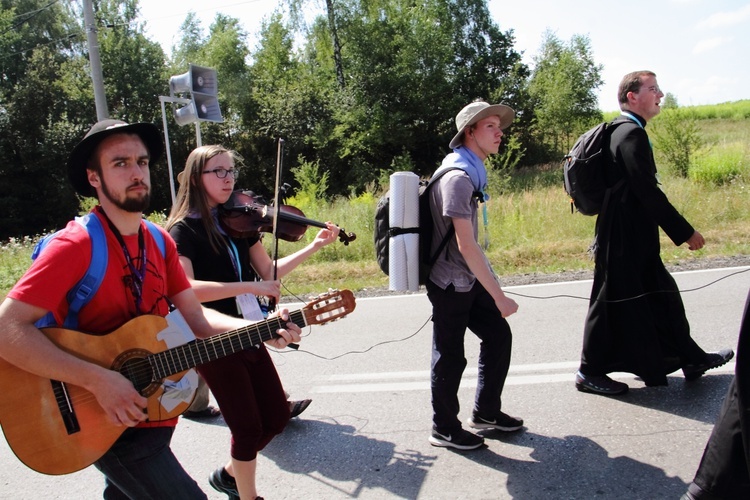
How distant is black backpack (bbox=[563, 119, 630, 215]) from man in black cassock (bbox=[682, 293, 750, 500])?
2.07 m

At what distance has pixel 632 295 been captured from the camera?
3922mm

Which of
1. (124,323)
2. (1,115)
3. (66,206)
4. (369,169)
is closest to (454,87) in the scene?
(369,169)

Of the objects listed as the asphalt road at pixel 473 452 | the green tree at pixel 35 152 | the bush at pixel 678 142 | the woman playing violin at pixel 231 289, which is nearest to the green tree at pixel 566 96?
the bush at pixel 678 142

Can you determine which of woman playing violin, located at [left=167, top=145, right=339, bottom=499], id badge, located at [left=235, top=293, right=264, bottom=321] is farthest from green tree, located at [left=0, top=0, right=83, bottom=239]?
id badge, located at [left=235, top=293, right=264, bottom=321]

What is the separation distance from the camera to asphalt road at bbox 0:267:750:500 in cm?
313

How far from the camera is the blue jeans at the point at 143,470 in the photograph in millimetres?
2062

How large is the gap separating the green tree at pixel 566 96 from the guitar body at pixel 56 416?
34.5m

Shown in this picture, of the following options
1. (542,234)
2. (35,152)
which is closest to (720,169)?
(542,234)

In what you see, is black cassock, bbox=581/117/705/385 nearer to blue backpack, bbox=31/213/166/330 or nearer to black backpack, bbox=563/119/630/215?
black backpack, bbox=563/119/630/215

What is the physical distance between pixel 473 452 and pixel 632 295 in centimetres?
150

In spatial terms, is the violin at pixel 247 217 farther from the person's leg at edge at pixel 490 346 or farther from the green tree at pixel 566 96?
the green tree at pixel 566 96

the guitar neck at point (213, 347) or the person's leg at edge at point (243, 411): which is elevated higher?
the guitar neck at point (213, 347)

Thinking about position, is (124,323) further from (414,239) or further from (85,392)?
(414,239)

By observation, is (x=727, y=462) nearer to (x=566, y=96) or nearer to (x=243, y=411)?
(x=243, y=411)
